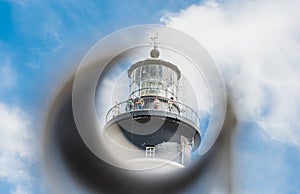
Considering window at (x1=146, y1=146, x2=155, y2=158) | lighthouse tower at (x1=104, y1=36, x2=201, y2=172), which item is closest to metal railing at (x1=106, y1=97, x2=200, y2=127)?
lighthouse tower at (x1=104, y1=36, x2=201, y2=172)

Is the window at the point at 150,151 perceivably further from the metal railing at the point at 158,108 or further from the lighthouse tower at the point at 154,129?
the metal railing at the point at 158,108

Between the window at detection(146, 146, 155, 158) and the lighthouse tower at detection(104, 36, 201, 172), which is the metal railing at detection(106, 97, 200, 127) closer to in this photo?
the lighthouse tower at detection(104, 36, 201, 172)

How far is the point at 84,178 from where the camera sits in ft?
12.9

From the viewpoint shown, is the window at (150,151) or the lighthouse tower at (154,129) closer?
the lighthouse tower at (154,129)

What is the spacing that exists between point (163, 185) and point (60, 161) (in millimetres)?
1312

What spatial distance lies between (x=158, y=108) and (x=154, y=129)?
0.47 m

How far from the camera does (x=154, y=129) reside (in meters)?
6.10

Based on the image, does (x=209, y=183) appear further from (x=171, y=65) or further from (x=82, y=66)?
(x=171, y=65)

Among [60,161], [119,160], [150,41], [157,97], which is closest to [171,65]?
[157,97]

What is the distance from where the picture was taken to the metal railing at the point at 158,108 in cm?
553

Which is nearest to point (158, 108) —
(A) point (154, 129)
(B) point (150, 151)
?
(A) point (154, 129)

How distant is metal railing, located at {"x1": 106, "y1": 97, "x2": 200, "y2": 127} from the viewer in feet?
18.1

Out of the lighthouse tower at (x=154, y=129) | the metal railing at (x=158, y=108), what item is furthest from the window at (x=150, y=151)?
the metal railing at (x=158, y=108)

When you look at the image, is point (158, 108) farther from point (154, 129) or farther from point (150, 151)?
point (150, 151)
